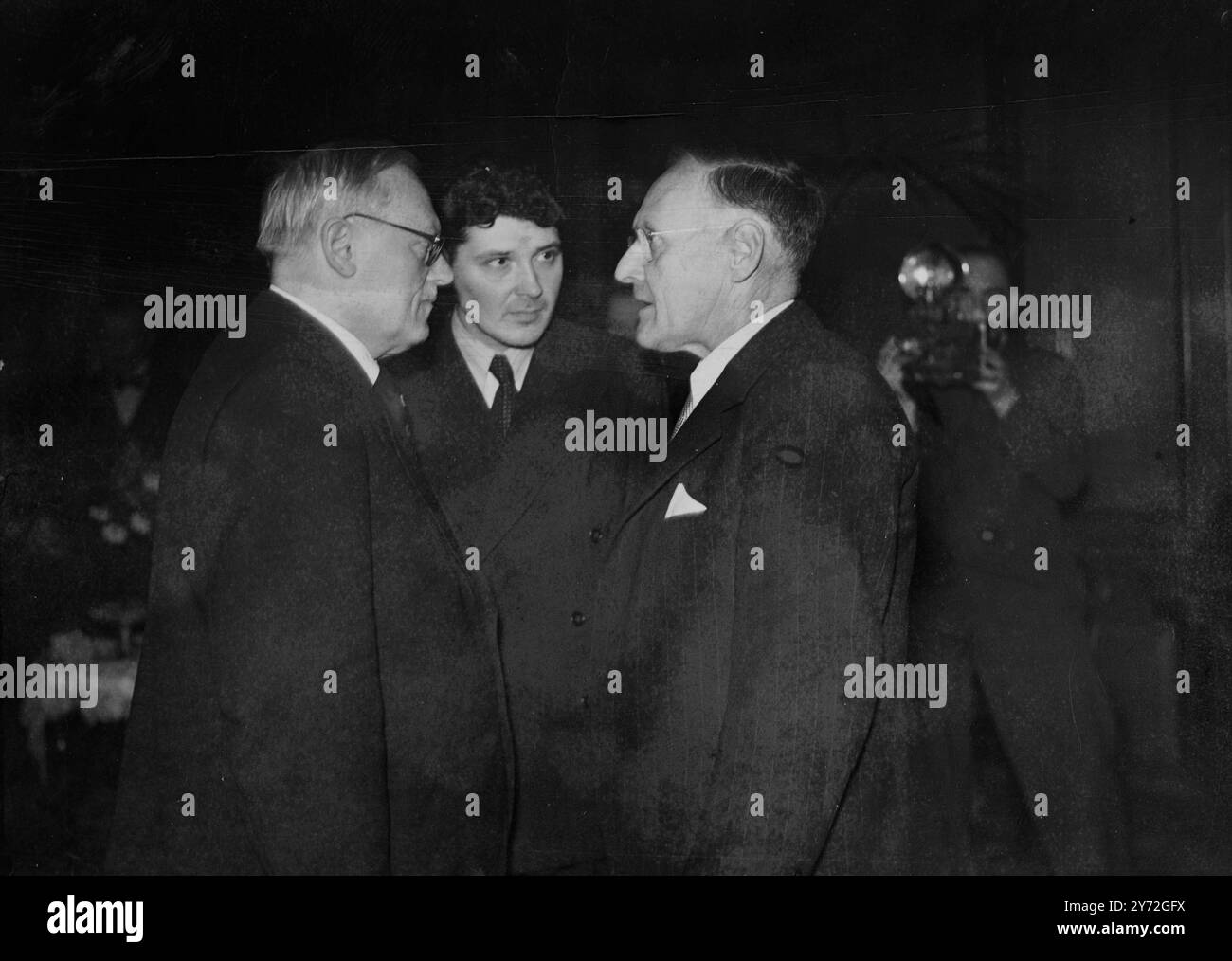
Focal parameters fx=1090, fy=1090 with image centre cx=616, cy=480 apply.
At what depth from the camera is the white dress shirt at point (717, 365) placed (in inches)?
103

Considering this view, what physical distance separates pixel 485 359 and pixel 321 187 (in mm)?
566

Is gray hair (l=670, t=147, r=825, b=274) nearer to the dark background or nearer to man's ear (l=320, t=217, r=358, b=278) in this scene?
the dark background

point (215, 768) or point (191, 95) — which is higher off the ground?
point (191, 95)

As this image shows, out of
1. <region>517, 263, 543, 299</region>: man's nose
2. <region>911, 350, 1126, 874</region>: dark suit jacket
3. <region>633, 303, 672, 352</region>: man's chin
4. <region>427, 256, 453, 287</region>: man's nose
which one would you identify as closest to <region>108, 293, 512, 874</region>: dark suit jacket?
<region>427, 256, 453, 287</region>: man's nose

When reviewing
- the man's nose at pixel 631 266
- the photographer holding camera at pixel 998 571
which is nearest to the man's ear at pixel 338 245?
the man's nose at pixel 631 266

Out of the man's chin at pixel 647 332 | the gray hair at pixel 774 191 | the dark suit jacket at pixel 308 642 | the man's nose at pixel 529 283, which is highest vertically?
the gray hair at pixel 774 191

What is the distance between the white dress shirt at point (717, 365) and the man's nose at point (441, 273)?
0.63 meters

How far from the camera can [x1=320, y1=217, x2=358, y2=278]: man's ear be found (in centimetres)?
261

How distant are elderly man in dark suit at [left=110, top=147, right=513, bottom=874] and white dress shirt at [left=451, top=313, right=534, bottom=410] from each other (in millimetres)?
92

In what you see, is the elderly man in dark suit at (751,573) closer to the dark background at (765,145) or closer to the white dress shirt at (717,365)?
the white dress shirt at (717,365)

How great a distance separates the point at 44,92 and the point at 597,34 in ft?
4.48
